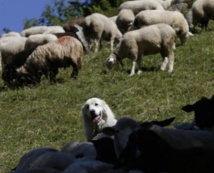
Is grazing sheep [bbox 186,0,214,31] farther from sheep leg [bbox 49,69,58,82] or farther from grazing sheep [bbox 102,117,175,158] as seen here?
grazing sheep [bbox 102,117,175,158]

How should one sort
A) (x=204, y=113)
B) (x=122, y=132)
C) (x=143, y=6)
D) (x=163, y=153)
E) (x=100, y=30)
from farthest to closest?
(x=143, y=6) < (x=100, y=30) < (x=204, y=113) < (x=122, y=132) < (x=163, y=153)

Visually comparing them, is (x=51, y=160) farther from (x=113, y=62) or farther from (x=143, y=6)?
(x=143, y=6)

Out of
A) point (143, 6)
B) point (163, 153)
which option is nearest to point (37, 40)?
point (143, 6)

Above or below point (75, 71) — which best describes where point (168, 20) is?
above

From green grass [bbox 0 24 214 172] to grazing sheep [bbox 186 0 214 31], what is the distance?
607cm

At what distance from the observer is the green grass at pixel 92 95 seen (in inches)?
476

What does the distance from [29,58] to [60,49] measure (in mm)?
951

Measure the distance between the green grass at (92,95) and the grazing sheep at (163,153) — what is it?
6500mm

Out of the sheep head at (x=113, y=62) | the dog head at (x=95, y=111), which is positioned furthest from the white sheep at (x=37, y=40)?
the dog head at (x=95, y=111)

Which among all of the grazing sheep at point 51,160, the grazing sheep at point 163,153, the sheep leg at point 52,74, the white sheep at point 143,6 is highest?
the white sheep at point 143,6

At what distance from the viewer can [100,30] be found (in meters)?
23.6

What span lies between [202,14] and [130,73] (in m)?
8.32

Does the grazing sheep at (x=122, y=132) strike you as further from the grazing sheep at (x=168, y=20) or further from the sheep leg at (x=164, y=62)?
the grazing sheep at (x=168, y=20)

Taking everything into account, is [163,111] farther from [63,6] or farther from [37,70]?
[63,6]
